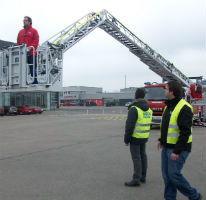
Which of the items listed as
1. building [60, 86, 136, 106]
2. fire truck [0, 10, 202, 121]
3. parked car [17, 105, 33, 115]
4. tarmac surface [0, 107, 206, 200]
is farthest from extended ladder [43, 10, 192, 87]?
building [60, 86, 136, 106]

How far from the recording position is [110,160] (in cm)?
662

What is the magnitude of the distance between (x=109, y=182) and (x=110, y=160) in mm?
1779

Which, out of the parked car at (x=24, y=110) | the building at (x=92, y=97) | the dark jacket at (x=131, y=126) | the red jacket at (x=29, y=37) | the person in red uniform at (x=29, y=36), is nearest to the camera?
the person in red uniform at (x=29, y=36)

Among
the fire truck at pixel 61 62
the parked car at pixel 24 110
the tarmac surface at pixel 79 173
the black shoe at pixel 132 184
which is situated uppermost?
the fire truck at pixel 61 62

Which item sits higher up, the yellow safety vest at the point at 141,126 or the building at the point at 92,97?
the building at the point at 92,97

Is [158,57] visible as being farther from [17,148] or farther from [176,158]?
[176,158]

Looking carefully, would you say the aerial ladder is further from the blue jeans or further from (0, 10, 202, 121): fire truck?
the blue jeans

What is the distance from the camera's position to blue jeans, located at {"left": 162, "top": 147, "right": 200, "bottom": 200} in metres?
3.44

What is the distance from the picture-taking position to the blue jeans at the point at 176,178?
3438mm

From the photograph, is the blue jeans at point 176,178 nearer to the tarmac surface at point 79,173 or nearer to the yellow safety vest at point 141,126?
the tarmac surface at point 79,173

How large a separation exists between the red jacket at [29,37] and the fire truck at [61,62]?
0.08 metres

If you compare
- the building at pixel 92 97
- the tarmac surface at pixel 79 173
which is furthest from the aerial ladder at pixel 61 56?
the building at pixel 92 97

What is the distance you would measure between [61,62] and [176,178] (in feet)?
11.1

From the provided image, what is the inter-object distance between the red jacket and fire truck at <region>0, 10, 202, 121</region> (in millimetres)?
78
